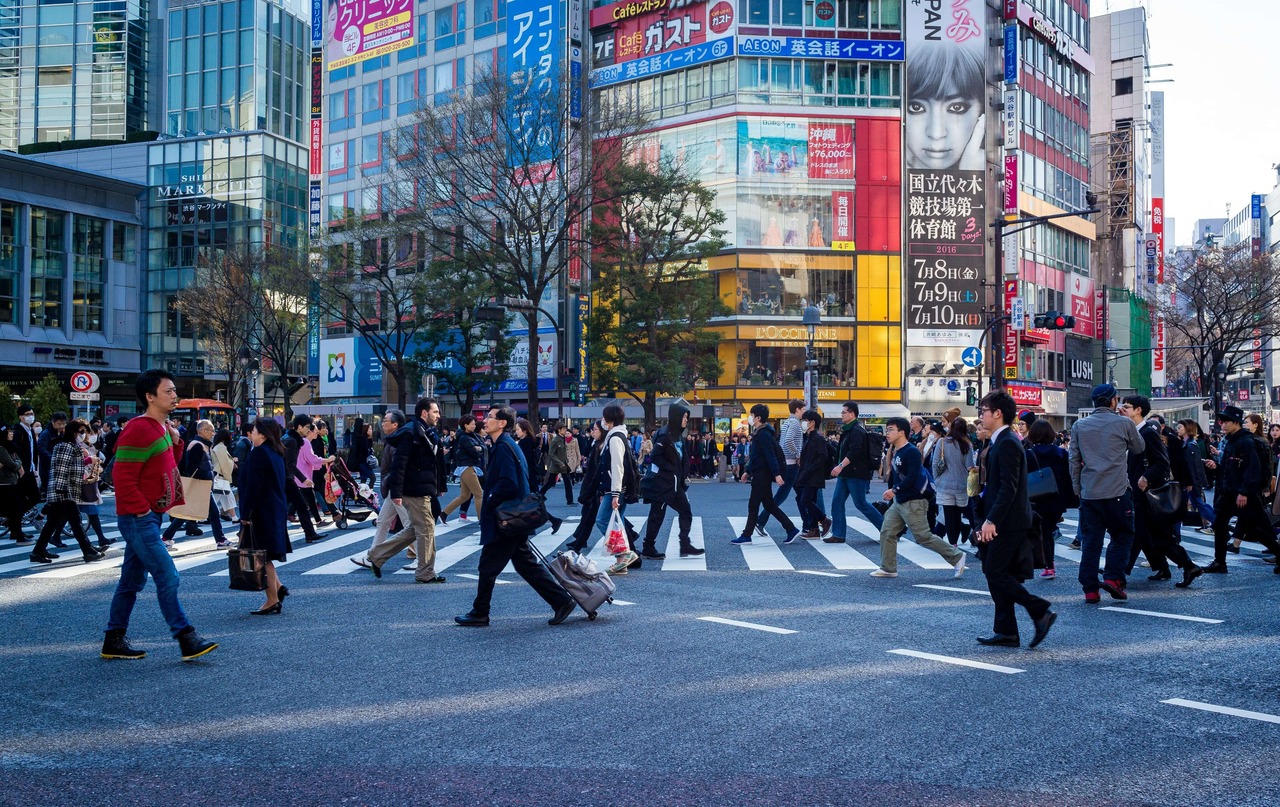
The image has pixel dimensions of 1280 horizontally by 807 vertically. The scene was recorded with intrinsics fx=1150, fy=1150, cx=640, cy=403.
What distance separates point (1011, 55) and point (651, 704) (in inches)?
1975

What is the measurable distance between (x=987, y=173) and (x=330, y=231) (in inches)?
1102

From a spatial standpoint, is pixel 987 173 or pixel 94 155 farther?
pixel 94 155

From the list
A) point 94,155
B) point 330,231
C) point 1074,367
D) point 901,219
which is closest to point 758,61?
point 901,219

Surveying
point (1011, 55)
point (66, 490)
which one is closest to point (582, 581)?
point (66, 490)

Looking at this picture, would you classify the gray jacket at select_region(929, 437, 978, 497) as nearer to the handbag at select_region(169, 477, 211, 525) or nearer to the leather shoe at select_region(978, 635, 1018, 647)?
the leather shoe at select_region(978, 635, 1018, 647)

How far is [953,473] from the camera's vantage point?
12422 millimetres

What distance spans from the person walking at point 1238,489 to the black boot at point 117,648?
9970 millimetres

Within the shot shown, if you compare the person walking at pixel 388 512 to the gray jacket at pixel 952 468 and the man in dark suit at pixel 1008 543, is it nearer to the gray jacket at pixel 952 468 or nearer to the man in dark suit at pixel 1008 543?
the man in dark suit at pixel 1008 543

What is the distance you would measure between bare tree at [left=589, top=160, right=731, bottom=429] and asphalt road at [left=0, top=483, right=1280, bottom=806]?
30179 mm

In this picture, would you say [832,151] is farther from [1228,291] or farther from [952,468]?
[952,468]

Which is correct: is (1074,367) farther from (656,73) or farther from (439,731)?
(439,731)

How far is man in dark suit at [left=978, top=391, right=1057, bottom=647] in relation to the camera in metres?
7.27

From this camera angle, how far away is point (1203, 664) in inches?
269

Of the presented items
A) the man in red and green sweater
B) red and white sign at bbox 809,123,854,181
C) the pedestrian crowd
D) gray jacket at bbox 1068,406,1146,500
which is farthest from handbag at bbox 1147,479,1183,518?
red and white sign at bbox 809,123,854,181
